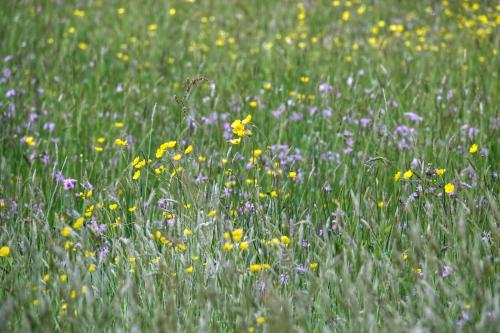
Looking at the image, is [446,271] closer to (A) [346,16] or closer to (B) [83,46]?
(B) [83,46]

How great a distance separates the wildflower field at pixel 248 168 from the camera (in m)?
1.96

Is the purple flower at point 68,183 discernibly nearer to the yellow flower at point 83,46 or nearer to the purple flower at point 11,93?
the purple flower at point 11,93

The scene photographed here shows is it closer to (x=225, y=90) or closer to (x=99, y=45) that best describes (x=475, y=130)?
(x=225, y=90)


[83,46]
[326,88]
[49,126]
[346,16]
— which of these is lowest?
[49,126]

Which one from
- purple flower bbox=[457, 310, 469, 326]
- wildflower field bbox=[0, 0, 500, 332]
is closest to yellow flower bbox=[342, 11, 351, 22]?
wildflower field bbox=[0, 0, 500, 332]

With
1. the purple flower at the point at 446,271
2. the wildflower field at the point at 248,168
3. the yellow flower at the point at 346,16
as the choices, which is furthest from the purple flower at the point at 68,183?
the yellow flower at the point at 346,16

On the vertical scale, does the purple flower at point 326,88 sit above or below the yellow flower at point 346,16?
below

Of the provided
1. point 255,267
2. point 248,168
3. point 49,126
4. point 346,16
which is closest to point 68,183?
point 248,168

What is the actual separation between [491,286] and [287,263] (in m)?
0.66

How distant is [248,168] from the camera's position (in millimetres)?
3059

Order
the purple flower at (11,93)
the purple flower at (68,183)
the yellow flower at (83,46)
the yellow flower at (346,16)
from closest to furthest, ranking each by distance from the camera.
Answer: the purple flower at (68,183) < the purple flower at (11,93) < the yellow flower at (83,46) < the yellow flower at (346,16)

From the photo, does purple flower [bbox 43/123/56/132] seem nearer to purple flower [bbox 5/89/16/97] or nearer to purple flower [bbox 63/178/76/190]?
purple flower [bbox 5/89/16/97]

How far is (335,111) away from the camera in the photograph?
144 inches

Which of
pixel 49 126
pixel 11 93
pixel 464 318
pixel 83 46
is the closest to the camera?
pixel 464 318
